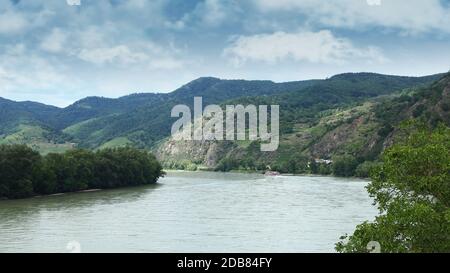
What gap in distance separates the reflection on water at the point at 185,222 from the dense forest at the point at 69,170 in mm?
5348

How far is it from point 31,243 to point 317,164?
137 meters

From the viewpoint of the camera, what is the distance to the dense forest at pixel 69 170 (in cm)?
8812

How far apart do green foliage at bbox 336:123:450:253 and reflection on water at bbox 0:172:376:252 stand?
61.3 feet

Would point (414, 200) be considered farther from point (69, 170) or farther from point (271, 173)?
point (271, 173)

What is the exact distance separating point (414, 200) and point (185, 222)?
120 ft

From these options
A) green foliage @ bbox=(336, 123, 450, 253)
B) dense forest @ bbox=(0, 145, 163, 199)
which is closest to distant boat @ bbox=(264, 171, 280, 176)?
dense forest @ bbox=(0, 145, 163, 199)

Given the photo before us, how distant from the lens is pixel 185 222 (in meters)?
56.9

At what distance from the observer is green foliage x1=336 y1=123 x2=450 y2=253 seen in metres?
20.2

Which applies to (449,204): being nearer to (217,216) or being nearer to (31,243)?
(31,243)

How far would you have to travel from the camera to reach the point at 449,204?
22672mm

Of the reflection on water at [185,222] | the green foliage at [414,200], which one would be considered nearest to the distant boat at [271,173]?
the reflection on water at [185,222]

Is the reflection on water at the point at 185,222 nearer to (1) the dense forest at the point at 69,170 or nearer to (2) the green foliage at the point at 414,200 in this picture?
(1) the dense forest at the point at 69,170

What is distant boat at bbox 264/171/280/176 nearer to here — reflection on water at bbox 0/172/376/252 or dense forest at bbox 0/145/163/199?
dense forest at bbox 0/145/163/199
